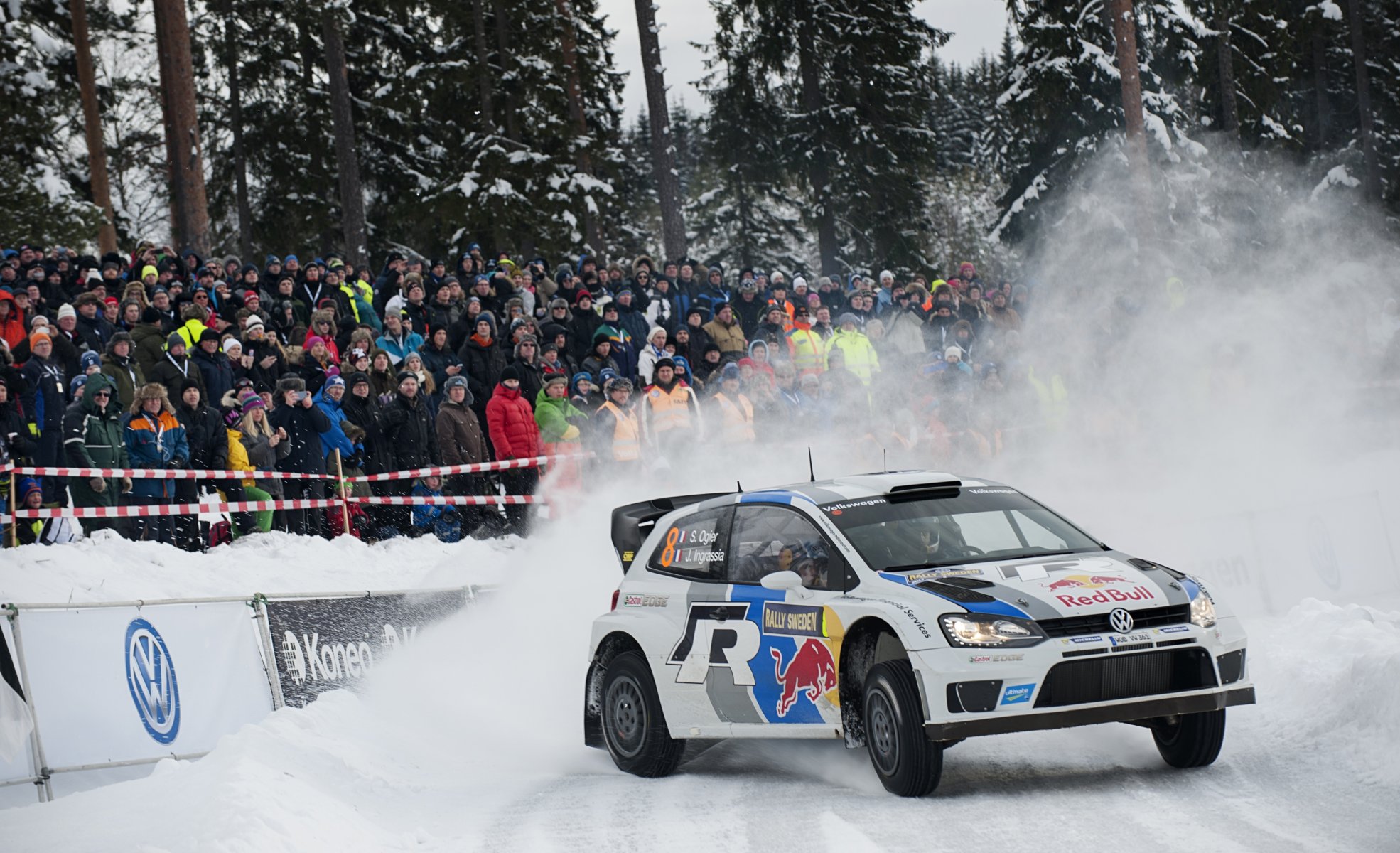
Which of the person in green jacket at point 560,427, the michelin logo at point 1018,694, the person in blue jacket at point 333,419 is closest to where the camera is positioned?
the michelin logo at point 1018,694

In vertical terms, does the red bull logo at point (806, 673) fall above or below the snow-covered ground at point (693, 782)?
above

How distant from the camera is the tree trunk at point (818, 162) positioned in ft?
111

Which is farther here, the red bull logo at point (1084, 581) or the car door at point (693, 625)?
the car door at point (693, 625)

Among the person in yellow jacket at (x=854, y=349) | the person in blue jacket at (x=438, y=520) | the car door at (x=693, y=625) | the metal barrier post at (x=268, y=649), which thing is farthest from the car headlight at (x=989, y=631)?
the person in yellow jacket at (x=854, y=349)

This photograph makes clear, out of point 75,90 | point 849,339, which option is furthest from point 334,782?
point 75,90

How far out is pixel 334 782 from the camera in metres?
8.51

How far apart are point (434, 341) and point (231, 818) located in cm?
1105

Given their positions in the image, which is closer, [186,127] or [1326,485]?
[1326,485]

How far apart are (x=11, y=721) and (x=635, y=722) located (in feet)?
12.1

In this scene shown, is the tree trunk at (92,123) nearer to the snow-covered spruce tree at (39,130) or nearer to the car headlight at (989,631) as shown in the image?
the snow-covered spruce tree at (39,130)

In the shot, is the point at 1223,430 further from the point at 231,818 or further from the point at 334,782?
the point at 231,818

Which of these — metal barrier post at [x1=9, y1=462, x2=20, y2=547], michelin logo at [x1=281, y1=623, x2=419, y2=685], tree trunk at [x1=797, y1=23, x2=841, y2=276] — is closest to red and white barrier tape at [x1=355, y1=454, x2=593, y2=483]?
michelin logo at [x1=281, y1=623, x2=419, y2=685]

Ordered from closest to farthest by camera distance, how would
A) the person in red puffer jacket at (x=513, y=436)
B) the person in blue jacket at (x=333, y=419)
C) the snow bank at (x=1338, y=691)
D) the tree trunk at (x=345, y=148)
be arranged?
the snow bank at (x=1338, y=691)
the person in blue jacket at (x=333, y=419)
the person in red puffer jacket at (x=513, y=436)
the tree trunk at (x=345, y=148)

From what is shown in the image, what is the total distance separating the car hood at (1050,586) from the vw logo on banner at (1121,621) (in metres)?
0.03
